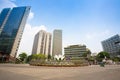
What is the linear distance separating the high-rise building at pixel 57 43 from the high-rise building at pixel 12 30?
81083 mm

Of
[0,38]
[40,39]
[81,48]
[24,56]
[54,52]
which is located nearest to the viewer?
[24,56]

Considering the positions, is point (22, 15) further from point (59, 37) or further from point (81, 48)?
point (59, 37)

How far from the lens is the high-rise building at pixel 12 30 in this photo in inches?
3577

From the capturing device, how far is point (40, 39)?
15562cm

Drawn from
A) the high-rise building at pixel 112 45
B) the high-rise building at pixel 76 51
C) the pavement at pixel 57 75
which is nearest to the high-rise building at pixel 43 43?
the high-rise building at pixel 76 51

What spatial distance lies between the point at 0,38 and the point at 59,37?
99.9 meters

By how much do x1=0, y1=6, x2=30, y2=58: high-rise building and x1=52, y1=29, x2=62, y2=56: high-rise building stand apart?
81.1m

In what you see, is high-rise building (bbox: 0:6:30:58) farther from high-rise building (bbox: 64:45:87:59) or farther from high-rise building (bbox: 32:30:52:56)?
high-rise building (bbox: 64:45:87:59)


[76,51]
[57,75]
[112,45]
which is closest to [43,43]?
[76,51]

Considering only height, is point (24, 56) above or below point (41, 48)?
below

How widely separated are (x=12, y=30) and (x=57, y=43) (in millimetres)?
93565

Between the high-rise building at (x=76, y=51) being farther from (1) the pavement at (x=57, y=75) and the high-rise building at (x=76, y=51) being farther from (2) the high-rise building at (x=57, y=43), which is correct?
(1) the pavement at (x=57, y=75)

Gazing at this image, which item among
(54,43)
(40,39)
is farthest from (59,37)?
(40,39)

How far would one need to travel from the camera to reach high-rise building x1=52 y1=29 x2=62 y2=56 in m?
176
